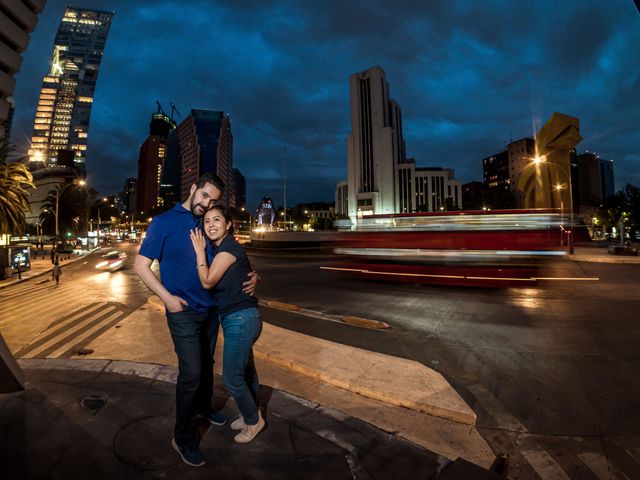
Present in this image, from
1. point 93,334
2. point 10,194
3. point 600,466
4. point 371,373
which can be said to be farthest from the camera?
point 10,194

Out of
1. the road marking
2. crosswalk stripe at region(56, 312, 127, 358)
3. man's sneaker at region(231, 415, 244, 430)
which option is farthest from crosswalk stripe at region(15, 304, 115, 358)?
the road marking

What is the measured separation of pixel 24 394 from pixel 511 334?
7798 mm

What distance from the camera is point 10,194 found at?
20.8 metres

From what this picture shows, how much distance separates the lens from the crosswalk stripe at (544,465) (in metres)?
2.74

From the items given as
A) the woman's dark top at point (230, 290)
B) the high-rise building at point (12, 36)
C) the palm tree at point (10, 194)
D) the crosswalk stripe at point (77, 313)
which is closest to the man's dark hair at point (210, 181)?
the woman's dark top at point (230, 290)

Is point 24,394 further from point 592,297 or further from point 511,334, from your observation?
point 592,297

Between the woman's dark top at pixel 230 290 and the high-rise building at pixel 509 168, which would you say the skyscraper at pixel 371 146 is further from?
the woman's dark top at pixel 230 290

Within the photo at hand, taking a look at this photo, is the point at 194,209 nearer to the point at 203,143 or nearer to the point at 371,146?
the point at 371,146

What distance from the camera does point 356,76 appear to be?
317 feet

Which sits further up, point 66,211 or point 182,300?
point 66,211

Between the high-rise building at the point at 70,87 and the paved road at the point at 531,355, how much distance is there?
607 feet

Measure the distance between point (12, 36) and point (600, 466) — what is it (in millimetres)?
7209

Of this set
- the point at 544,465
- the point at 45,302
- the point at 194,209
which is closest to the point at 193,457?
the point at 194,209

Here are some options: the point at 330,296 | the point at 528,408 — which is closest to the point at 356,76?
the point at 330,296
